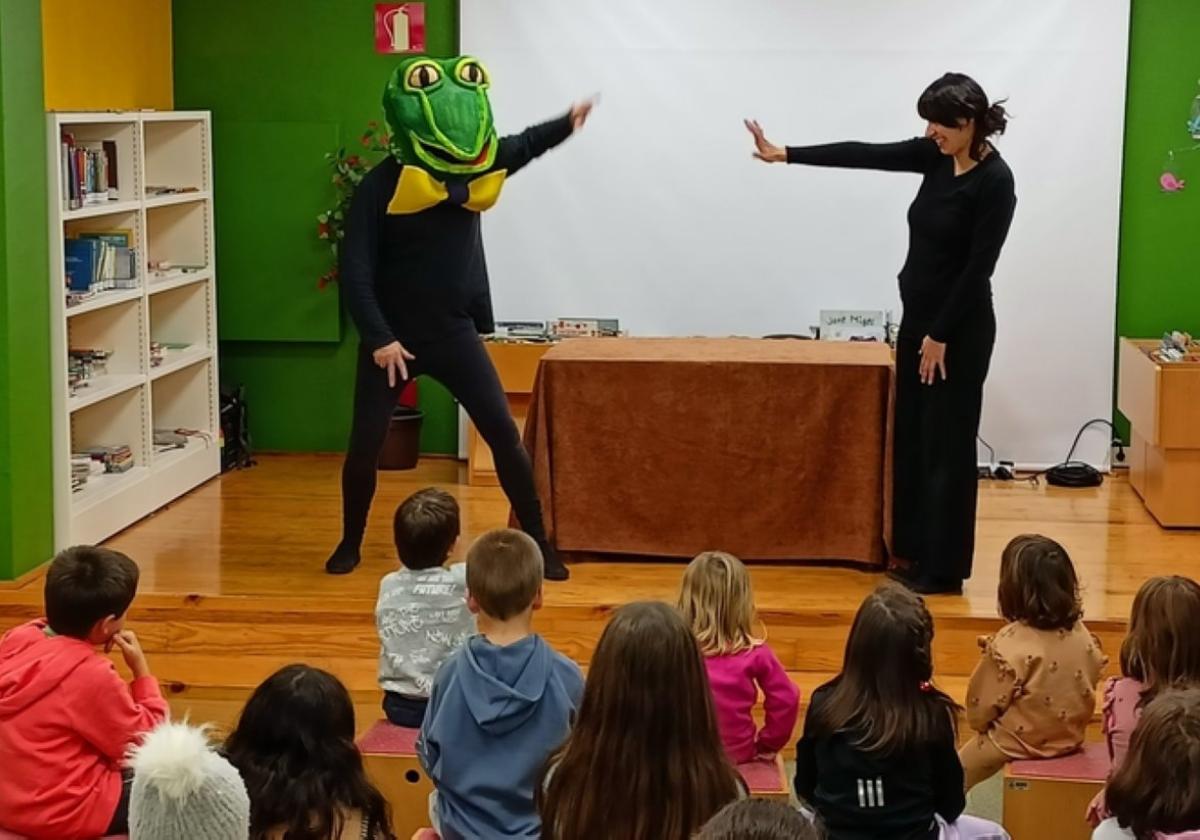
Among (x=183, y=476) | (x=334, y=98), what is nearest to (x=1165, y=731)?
(x=183, y=476)

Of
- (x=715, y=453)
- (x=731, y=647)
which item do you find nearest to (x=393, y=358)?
(x=715, y=453)

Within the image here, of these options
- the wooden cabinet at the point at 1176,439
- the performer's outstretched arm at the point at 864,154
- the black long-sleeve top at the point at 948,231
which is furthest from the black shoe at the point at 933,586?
the wooden cabinet at the point at 1176,439

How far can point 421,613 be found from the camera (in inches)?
146

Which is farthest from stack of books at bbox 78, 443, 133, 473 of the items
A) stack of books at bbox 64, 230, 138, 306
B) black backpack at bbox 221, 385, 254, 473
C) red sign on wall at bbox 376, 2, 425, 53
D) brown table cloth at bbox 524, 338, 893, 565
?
red sign on wall at bbox 376, 2, 425, 53

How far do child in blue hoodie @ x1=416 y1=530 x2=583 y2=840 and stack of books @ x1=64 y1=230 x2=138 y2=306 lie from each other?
3.24 m

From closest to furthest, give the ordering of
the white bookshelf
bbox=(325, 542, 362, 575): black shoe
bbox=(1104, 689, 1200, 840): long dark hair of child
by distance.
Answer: bbox=(1104, 689, 1200, 840): long dark hair of child
bbox=(325, 542, 362, 575): black shoe
the white bookshelf

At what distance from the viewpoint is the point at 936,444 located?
5055mm

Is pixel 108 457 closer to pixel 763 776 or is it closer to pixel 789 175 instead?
pixel 789 175

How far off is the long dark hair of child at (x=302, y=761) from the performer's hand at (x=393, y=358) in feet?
8.21

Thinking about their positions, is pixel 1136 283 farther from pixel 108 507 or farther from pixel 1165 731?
pixel 1165 731

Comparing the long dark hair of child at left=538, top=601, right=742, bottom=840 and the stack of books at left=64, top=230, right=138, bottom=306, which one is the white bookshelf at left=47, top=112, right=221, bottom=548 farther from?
the long dark hair of child at left=538, top=601, right=742, bottom=840

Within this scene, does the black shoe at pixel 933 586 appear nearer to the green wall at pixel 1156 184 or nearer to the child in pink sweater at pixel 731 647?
the child in pink sweater at pixel 731 647

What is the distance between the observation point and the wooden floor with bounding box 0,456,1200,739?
16.5 ft

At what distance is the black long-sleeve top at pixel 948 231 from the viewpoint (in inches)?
189
